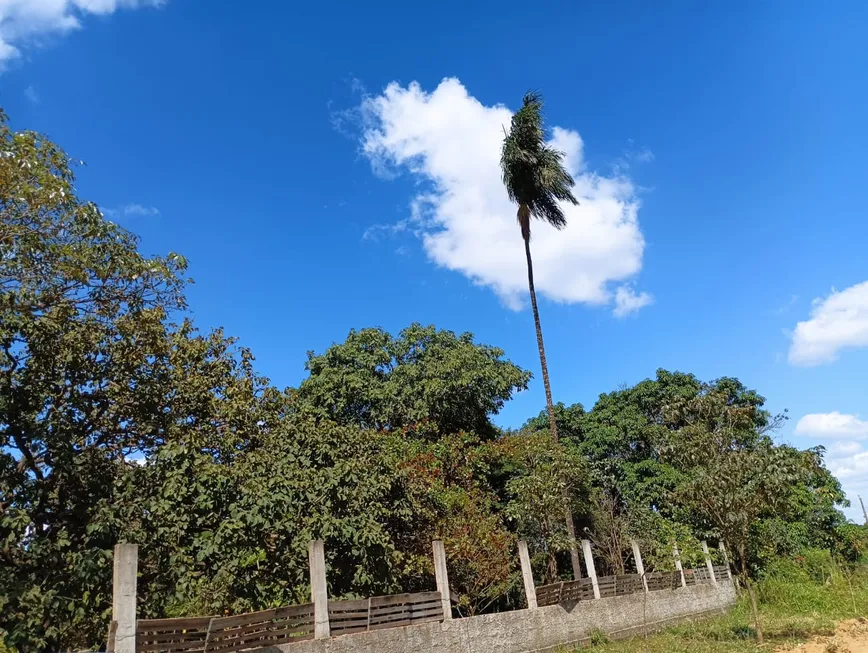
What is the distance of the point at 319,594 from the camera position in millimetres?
7902

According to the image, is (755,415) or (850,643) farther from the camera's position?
(755,415)

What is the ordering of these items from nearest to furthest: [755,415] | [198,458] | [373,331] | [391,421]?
[198,458]
[391,421]
[373,331]
[755,415]

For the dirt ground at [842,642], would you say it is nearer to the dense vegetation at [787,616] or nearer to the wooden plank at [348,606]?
the dense vegetation at [787,616]

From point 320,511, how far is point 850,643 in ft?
37.7

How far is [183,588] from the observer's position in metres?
8.08

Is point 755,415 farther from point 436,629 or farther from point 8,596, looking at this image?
point 8,596

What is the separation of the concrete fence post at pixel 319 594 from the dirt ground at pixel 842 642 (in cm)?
937

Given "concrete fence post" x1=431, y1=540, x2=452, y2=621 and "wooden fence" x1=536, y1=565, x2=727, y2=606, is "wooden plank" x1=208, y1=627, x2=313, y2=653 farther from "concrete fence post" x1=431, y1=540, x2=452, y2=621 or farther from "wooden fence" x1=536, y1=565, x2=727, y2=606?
"wooden fence" x1=536, y1=565, x2=727, y2=606

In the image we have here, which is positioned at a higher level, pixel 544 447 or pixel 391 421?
pixel 391 421

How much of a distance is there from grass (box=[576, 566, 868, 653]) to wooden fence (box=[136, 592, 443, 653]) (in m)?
4.77

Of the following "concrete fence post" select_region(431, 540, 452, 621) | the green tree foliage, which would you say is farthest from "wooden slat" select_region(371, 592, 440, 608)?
the green tree foliage

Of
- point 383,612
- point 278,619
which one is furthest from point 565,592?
point 278,619

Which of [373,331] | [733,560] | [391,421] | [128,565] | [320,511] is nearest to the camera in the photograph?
[128,565]

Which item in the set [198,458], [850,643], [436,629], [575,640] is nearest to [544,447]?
[575,640]
